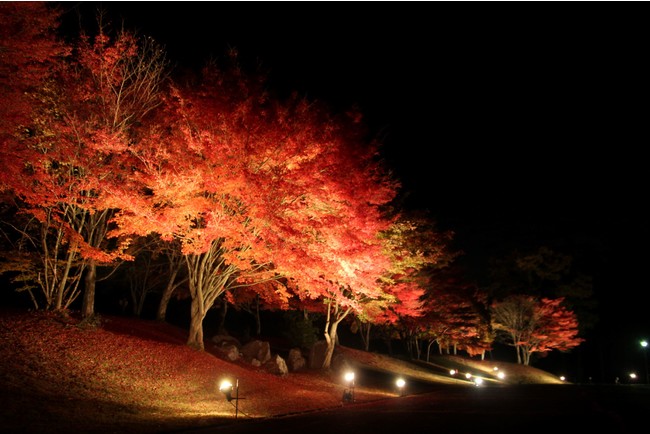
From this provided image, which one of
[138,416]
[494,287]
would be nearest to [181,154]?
[138,416]

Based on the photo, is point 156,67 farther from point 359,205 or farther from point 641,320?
point 641,320

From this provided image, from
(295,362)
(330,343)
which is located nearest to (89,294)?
(295,362)

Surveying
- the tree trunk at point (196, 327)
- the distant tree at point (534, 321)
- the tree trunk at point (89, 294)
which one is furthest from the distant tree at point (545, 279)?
the tree trunk at point (89, 294)

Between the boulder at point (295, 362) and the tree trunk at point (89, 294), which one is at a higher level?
the tree trunk at point (89, 294)

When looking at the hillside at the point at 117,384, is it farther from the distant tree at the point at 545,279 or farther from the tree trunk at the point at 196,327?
the distant tree at the point at 545,279

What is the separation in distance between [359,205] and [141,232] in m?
7.62

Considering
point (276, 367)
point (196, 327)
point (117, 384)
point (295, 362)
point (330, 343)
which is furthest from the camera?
point (330, 343)

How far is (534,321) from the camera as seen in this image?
4044 cm

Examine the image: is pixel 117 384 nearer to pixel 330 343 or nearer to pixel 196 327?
pixel 196 327

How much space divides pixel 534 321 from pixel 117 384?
3888 centimetres

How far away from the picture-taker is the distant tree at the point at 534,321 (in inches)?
1583

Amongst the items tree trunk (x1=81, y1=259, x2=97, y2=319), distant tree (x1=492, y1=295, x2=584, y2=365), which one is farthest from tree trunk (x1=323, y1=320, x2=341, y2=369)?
distant tree (x1=492, y1=295, x2=584, y2=365)

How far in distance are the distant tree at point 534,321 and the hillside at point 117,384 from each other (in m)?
26.5

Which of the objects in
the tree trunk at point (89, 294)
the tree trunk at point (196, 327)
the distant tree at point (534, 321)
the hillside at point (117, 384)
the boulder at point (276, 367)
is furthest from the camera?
the distant tree at point (534, 321)
